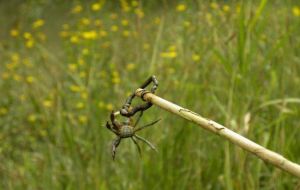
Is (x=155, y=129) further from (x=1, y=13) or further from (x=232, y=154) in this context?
(x=1, y=13)

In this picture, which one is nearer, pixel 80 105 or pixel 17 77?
pixel 80 105

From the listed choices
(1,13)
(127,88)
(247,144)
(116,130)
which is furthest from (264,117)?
(1,13)

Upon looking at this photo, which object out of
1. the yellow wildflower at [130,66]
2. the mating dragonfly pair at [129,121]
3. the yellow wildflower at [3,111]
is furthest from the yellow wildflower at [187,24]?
the mating dragonfly pair at [129,121]

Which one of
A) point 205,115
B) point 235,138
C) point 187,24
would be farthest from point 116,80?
point 235,138

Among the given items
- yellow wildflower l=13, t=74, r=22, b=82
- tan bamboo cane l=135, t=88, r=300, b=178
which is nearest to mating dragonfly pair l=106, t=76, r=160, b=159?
tan bamboo cane l=135, t=88, r=300, b=178

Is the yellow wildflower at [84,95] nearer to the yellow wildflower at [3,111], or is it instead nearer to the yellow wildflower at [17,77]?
the yellow wildflower at [3,111]

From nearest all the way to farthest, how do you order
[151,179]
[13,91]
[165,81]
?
[151,179] → [165,81] → [13,91]

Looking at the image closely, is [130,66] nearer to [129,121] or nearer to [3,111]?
[3,111]

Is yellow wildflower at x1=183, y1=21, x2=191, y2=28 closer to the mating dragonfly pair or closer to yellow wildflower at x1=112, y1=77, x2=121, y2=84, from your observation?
yellow wildflower at x1=112, y1=77, x2=121, y2=84

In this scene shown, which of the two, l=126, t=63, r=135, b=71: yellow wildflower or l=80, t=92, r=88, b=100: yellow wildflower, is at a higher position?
l=126, t=63, r=135, b=71: yellow wildflower
